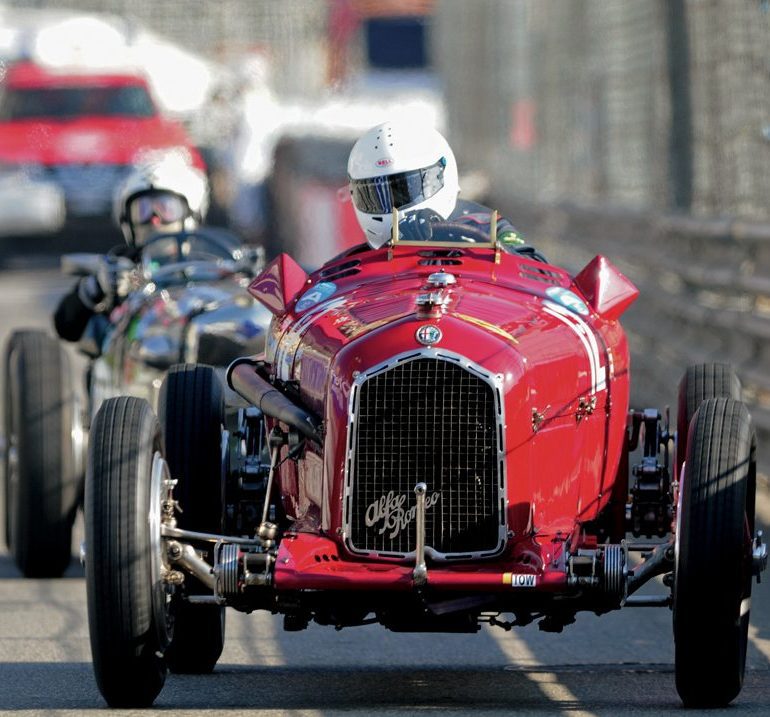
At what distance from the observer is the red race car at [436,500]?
6016mm

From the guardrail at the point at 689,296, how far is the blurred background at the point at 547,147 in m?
0.03

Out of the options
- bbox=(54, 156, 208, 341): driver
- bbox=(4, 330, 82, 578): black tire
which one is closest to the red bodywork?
bbox=(4, 330, 82, 578): black tire

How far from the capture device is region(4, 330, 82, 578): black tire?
955 cm

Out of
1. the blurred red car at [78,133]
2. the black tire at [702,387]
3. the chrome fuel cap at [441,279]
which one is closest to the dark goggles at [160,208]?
the black tire at [702,387]

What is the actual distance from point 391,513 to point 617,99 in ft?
39.4

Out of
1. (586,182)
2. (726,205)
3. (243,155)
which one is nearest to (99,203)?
(243,155)

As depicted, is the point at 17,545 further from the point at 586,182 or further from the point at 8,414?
the point at 586,182

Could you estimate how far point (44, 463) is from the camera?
958 cm

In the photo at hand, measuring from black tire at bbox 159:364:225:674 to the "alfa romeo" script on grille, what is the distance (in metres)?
0.89

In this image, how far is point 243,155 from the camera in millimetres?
29172

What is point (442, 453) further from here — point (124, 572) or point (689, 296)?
point (689, 296)

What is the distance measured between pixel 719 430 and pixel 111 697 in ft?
6.20

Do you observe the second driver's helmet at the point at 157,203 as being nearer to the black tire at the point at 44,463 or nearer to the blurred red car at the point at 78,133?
the black tire at the point at 44,463

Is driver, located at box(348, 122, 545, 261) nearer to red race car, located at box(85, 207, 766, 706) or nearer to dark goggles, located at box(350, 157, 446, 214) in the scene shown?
dark goggles, located at box(350, 157, 446, 214)
